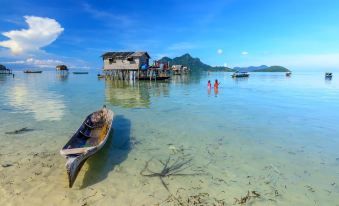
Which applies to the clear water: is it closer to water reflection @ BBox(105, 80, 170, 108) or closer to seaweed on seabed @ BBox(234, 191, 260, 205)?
seaweed on seabed @ BBox(234, 191, 260, 205)

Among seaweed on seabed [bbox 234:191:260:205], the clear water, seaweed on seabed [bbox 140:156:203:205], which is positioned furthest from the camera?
seaweed on seabed [bbox 140:156:203:205]

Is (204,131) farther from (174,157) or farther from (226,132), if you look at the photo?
(174,157)

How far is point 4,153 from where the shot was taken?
898cm

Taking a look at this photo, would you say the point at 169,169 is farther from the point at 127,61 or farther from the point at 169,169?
the point at 127,61

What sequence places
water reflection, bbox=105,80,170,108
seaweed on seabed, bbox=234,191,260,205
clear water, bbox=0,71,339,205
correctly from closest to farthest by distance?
seaweed on seabed, bbox=234,191,260,205, clear water, bbox=0,71,339,205, water reflection, bbox=105,80,170,108

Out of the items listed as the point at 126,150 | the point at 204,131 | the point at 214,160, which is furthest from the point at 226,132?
the point at 126,150

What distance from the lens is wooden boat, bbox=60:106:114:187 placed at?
6453 mm

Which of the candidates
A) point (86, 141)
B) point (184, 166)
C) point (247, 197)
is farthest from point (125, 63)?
point (247, 197)

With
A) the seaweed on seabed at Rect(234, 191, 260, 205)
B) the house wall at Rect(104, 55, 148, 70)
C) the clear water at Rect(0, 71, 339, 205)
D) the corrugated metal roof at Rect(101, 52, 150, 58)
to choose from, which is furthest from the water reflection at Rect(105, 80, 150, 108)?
the corrugated metal roof at Rect(101, 52, 150, 58)

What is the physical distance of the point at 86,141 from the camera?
9.50m

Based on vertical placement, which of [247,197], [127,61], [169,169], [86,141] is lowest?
[247,197]

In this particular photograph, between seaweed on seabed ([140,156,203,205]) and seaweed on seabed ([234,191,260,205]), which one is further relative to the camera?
seaweed on seabed ([140,156,203,205])

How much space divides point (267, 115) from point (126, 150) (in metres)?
11.5

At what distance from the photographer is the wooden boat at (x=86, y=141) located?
645 cm
